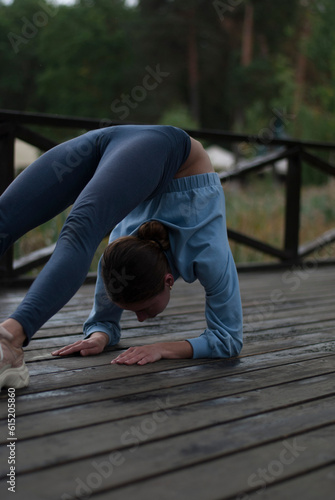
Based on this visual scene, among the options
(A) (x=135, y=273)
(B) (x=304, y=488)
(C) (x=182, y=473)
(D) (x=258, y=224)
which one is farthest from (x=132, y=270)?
(D) (x=258, y=224)

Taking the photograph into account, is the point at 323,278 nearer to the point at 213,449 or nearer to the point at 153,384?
the point at 153,384

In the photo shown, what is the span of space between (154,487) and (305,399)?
2.15 feet

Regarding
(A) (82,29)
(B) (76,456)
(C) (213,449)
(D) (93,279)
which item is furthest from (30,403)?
(A) (82,29)

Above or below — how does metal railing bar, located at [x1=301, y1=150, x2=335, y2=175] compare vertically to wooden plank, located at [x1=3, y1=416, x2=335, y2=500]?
below

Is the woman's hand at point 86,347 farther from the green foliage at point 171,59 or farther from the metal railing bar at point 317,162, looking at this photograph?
the green foliage at point 171,59

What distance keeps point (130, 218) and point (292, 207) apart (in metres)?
2.71

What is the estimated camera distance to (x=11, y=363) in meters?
1.65

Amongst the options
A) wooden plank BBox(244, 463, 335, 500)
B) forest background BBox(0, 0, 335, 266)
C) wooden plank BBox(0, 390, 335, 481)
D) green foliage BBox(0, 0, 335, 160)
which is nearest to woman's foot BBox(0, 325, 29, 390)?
wooden plank BBox(0, 390, 335, 481)

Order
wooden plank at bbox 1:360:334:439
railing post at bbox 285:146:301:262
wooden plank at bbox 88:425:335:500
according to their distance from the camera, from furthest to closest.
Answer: railing post at bbox 285:146:301:262
wooden plank at bbox 1:360:334:439
wooden plank at bbox 88:425:335:500

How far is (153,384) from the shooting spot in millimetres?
1812

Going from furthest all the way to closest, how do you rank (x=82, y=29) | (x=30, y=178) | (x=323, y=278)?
(x=82, y=29) → (x=323, y=278) → (x=30, y=178)

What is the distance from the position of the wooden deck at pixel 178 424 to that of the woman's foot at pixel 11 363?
0.03 m

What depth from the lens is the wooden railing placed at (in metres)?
3.36

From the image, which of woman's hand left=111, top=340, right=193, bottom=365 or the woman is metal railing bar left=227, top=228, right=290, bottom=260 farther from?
woman's hand left=111, top=340, right=193, bottom=365
